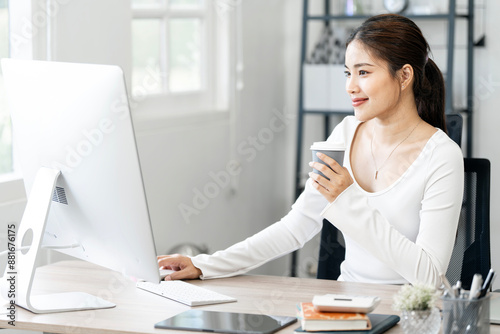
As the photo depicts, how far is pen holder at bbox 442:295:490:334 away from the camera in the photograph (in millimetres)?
1333

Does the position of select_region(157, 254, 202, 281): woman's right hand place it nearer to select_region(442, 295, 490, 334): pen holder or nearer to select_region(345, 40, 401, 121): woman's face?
select_region(345, 40, 401, 121): woman's face

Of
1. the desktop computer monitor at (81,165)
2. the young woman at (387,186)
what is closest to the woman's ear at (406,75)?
the young woman at (387,186)

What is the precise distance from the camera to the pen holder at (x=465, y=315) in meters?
1.33

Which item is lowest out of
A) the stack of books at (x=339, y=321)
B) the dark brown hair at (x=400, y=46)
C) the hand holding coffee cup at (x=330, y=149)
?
the stack of books at (x=339, y=321)

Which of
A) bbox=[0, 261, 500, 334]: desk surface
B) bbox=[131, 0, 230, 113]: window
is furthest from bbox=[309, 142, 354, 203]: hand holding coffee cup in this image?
bbox=[131, 0, 230, 113]: window

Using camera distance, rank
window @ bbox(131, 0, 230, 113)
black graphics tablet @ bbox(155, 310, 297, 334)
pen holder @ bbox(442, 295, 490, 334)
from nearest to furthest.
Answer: pen holder @ bbox(442, 295, 490, 334) → black graphics tablet @ bbox(155, 310, 297, 334) → window @ bbox(131, 0, 230, 113)

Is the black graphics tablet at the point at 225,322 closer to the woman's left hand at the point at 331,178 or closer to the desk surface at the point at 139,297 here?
the desk surface at the point at 139,297

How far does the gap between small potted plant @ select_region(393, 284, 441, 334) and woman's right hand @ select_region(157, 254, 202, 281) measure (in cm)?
66

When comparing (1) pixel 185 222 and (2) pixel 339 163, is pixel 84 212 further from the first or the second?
(1) pixel 185 222

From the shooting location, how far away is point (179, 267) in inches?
75.7

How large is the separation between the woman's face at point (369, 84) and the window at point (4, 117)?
119cm

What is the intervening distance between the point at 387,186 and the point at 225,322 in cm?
66

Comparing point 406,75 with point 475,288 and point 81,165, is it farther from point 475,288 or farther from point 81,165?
point 81,165

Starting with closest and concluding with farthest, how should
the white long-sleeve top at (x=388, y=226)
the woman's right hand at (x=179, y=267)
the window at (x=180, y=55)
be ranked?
1. the white long-sleeve top at (x=388, y=226)
2. the woman's right hand at (x=179, y=267)
3. the window at (x=180, y=55)
